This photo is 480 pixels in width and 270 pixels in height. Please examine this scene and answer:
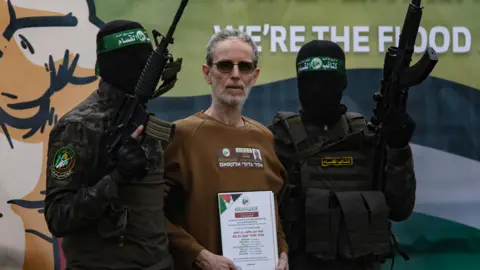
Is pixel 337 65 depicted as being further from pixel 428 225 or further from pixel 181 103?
pixel 428 225

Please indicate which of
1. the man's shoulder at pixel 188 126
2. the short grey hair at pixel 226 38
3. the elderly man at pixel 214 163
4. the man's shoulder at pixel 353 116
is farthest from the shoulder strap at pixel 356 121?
the man's shoulder at pixel 188 126

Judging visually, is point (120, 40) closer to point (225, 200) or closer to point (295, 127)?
point (225, 200)

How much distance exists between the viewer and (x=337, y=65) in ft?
7.97

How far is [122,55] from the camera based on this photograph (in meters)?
1.92

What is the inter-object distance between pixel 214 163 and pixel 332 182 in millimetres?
541

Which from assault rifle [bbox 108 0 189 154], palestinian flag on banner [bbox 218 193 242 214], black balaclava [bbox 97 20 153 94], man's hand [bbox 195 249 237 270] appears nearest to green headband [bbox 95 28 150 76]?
black balaclava [bbox 97 20 153 94]

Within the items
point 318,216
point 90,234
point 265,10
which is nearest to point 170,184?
point 90,234

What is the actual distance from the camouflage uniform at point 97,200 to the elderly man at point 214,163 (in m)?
0.19

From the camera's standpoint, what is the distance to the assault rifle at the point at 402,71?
85.6 inches

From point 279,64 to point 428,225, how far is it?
1.00 m

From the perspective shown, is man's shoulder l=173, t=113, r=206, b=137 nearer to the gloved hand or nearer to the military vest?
the military vest

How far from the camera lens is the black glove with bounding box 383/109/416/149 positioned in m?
2.28

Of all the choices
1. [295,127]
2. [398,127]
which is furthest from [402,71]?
[295,127]

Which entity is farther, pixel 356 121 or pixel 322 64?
pixel 356 121
